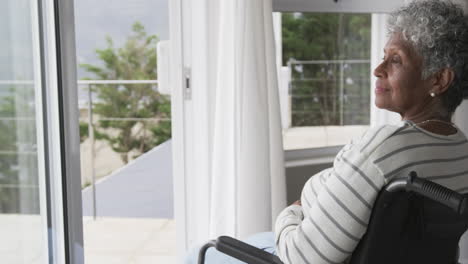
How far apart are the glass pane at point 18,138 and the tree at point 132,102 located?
4.37 m

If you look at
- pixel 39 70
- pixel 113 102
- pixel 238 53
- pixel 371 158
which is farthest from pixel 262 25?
pixel 113 102

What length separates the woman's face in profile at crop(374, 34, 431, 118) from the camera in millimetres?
1343

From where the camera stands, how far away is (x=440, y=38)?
1301 mm

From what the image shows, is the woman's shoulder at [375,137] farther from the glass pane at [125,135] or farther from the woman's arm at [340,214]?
the glass pane at [125,135]

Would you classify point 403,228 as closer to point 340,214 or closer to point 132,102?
point 340,214

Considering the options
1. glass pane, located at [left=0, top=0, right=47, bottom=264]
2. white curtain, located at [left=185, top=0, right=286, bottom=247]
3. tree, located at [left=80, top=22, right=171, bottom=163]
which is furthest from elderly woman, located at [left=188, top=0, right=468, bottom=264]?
tree, located at [left=80, top=22, right=171, bottom=163]

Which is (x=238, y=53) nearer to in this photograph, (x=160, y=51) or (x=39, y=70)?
(x=160, y=51)

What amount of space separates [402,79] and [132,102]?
16.8 feet

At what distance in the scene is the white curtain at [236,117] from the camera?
2.38 m

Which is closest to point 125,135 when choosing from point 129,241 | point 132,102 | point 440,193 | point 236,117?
point 132,102

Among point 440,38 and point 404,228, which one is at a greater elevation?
point 440,38

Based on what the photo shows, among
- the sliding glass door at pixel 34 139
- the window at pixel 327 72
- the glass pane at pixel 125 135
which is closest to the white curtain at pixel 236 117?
the glass pane at pixel 125 135

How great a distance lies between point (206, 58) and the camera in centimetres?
247

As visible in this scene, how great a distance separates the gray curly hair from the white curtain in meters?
1.08
